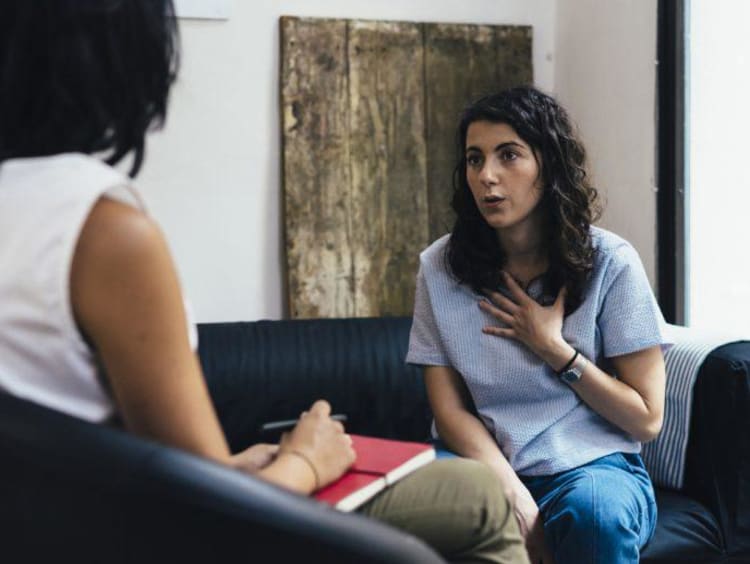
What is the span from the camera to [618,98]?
3012 mm

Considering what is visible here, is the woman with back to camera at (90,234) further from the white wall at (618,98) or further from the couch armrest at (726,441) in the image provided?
the white wall at (618,98)

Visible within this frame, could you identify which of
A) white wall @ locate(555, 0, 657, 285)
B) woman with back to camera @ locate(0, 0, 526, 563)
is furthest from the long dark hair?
white wall @ locate(555, 0, 657, 285)

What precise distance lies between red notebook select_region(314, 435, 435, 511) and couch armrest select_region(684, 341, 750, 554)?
109cm

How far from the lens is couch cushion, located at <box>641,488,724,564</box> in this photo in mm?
1946

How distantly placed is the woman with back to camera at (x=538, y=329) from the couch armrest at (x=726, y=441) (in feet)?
0.73

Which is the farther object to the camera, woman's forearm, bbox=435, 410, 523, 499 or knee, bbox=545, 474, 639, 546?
woman's forearm, bbox=435, 410, 523, 499

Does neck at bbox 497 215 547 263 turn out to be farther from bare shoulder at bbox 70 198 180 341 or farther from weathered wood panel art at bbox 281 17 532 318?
bare shoulder at bbox 70 198 180 341

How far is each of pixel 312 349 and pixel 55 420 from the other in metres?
1.76

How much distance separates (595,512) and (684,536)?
36cm

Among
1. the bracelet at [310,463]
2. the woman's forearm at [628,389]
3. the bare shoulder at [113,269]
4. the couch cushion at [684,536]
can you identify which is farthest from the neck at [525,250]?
the bare shoulder at [113,269]

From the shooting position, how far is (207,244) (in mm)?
2990

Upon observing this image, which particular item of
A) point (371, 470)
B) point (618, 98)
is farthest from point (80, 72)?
point (618, 98)

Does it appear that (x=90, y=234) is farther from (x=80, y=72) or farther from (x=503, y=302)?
(x=503, y=302)

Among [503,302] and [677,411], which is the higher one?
[503,302]
